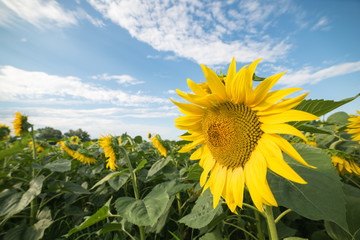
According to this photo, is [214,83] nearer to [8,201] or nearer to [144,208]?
[144,208]

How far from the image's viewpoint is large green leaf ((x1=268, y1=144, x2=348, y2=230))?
818mm

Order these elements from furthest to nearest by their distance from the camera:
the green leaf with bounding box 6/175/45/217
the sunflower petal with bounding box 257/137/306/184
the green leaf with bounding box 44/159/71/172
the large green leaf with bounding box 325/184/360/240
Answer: the green leaf with bounding box 44/159/71/172 < the green leaf with bounding box 6/175/45/217 < the large green leaf with bounding box 325/184/360/240 < the sunflower petal with bounding box 257/137/306/184

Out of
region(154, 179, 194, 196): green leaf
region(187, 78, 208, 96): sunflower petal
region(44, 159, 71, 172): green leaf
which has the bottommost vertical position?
region(44, 159, 71, 172): green leaf

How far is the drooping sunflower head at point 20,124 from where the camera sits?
379 centimetres

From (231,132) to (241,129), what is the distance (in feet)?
0.24

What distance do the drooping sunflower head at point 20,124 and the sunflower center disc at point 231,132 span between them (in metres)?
4.15

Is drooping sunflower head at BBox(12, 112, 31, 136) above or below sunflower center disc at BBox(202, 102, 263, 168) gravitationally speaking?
below

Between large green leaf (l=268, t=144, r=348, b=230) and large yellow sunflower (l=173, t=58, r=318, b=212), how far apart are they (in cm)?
14

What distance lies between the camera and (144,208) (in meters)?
1.71

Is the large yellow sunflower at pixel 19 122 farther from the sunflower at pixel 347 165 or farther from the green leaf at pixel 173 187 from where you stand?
the sunflower at pixel 347 165

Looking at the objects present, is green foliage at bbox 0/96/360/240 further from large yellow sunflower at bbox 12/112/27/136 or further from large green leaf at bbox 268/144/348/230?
large yellow sunflower at bbox 12/112/27/136

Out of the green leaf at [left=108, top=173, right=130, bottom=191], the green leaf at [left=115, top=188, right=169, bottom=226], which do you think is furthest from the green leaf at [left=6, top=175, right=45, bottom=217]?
the green leaf at [left=115, top=188, right=169, bottom=226]

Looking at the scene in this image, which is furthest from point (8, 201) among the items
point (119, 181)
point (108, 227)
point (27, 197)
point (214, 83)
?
point (214, 83)

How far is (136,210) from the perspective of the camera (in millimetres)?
1664
